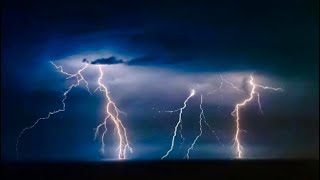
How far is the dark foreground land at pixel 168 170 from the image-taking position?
472 cm

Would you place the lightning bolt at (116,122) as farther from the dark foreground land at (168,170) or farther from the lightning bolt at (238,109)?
the lightning bolt at (238,109)

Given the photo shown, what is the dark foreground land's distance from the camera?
186 inches

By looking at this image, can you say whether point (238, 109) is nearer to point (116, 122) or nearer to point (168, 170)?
point (168, 170)

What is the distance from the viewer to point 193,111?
519 centimetres

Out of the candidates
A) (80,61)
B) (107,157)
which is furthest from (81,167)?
(80,61)

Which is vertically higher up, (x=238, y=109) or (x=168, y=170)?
(x=238, y=109)

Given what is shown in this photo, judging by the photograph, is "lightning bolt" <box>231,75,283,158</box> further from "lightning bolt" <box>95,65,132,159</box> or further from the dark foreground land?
"lightning bolt" <box>95,65,132,159</box>

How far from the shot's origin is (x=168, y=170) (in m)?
4.91

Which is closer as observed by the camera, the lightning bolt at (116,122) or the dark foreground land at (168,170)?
the dark foreground land at (168,170)

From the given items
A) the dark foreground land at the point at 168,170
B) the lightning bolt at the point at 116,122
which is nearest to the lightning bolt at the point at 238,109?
the dark foreground land at the point at 168,170

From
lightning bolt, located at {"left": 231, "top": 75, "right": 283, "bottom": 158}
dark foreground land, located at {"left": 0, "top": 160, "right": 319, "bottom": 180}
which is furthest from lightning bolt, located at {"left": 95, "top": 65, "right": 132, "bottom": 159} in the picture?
lightning bolt, located at {"left": 231, "top": 75, "right": 283, "bottom": 158}

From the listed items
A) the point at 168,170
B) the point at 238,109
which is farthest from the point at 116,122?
the point at 238,109

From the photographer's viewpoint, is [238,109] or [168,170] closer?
[168,170]

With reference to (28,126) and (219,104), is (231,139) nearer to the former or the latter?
(219,104)
